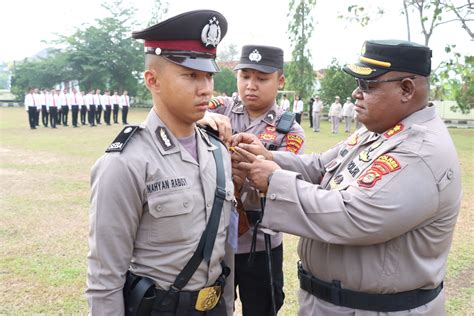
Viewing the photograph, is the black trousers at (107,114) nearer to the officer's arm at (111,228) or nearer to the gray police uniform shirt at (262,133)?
the gray police uniform shirt at (262,133)

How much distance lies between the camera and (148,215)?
1.88 m

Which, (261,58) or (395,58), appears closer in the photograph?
(395,58)

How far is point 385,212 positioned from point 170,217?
0.87 meters

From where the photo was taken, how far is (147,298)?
187 cm

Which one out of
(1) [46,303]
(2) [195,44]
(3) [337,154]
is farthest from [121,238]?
(1) [46,303]

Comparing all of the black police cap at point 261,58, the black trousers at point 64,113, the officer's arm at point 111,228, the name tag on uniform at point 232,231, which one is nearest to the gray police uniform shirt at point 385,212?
the name tag on uniform at point 232,231

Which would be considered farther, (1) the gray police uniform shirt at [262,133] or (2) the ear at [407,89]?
(1) the gray police uniform shirt at [262,133]

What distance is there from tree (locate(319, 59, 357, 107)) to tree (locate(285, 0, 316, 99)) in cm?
287

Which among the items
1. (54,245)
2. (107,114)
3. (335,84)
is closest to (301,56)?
(335,84)

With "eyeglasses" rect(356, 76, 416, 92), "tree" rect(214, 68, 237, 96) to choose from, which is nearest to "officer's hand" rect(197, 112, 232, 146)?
"eyeglasses" rect(356, 76, 416, 92)

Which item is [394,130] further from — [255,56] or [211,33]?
[255,56]

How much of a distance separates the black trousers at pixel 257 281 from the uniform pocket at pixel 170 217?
3.64 feet

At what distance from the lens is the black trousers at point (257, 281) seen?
2949 mm

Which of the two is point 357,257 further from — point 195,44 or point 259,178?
point 195,44
